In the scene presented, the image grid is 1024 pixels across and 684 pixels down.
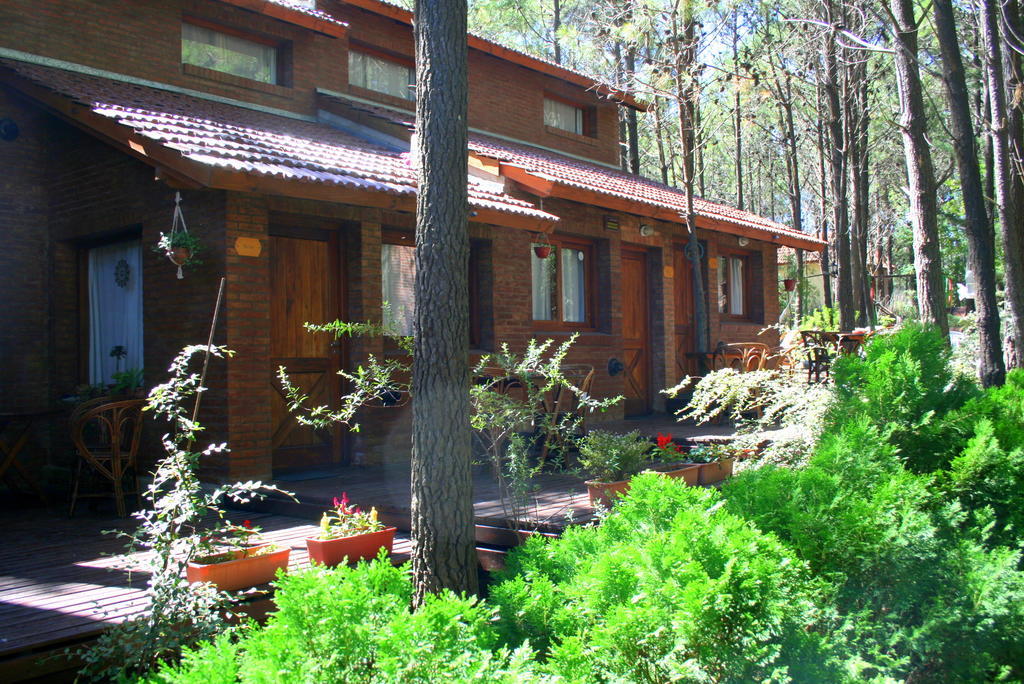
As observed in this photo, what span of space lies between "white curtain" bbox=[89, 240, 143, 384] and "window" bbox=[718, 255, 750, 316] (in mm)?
9366

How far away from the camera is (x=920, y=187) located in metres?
6.86

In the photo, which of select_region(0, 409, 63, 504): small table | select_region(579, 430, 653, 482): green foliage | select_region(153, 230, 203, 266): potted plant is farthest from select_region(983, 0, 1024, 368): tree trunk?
select_region(0, 409, 63, 504): small table

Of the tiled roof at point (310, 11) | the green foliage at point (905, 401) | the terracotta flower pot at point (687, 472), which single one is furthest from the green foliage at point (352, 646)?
the tiled roof at point (310, 11)

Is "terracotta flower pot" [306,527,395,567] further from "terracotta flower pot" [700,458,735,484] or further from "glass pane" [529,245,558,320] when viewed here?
"glass pane" [529,245,558,320]

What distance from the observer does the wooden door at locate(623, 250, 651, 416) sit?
12234 mm

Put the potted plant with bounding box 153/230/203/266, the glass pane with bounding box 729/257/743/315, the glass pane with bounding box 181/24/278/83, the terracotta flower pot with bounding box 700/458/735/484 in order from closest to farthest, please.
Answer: the terracotta flower pot with bounding box 700/458/735/484 < the potted plant with bounding box 153/230/203/266 < the glass pane with bounding box 181/24/278/83 < the glass pane with bounding box 729/257/743/315

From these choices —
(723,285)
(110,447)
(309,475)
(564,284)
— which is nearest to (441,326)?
(110,447)

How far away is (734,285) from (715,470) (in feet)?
28.3

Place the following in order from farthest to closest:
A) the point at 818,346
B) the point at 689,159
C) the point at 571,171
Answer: the point at 571,171 → the point at 689,159 → the point at 818,346

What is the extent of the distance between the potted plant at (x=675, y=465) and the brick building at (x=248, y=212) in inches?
109

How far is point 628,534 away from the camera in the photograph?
9.95 ft

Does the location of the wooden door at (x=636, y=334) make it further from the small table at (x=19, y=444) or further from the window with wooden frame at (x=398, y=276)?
the small table at (x=19, y=444)

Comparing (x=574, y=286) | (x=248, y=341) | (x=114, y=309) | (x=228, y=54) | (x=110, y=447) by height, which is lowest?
(x=110, y=447)

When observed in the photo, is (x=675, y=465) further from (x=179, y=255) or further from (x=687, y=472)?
(x=179, y=255)
